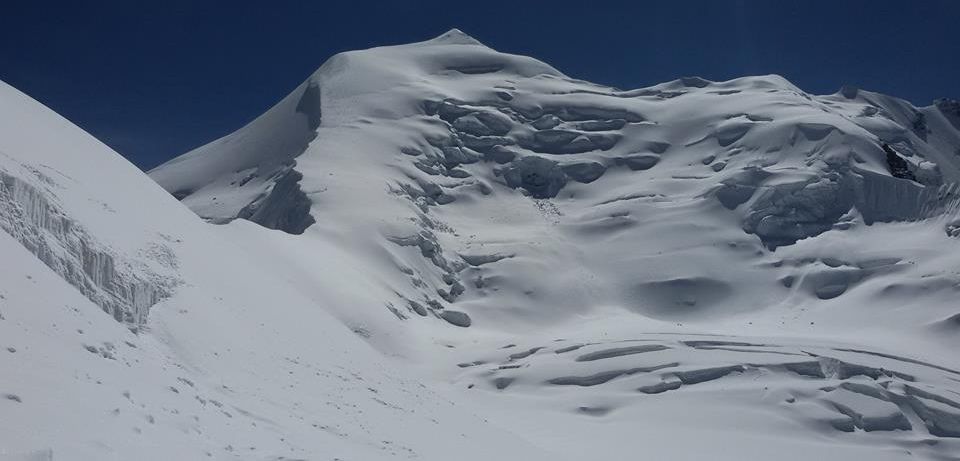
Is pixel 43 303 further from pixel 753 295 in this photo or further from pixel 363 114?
pixel 363 114

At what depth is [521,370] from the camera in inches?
2464

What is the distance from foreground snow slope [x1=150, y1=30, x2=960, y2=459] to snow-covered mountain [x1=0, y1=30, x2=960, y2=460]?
0.42 metres

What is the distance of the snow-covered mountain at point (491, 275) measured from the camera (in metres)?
19.8

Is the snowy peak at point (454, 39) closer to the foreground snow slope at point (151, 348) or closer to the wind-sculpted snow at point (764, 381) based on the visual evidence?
the wind-sculpted snow at point (764, 381)

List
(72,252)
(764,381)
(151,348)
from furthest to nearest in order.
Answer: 1. (764,381)
2. (72,252)
3. (151,348)

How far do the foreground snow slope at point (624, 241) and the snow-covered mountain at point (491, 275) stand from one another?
1.39ft

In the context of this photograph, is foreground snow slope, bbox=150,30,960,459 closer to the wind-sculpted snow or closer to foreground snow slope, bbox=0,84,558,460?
the wind-sculpted snow

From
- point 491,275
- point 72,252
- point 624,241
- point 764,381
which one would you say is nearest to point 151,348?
point 72,252

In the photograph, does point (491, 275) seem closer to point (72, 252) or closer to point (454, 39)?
point (72, 252)

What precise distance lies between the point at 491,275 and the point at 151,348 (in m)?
74.0

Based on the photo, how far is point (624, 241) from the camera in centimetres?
10544

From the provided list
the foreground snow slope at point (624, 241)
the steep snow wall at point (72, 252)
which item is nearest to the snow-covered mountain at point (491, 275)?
the steep snow wall at point (72, 252)

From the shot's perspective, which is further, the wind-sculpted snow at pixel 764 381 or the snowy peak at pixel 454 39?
the snowy peak at pixel 454 39

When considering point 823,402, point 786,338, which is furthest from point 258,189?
point 823,402
